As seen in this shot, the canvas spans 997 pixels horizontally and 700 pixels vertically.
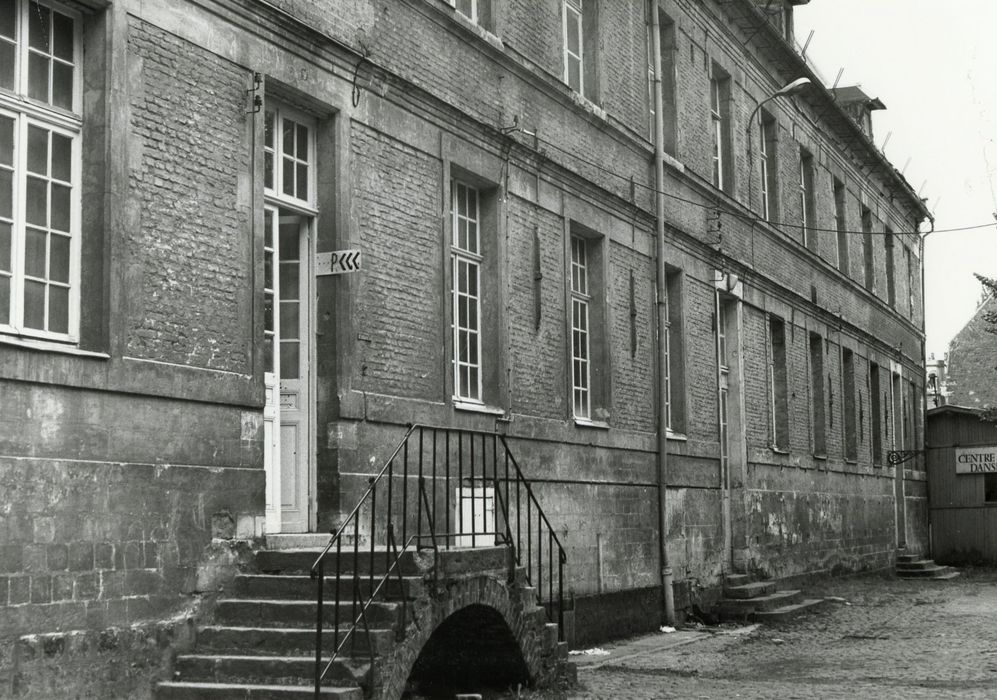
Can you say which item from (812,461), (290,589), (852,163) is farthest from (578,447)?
(852,163)

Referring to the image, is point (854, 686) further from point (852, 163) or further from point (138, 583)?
point (852, 163)

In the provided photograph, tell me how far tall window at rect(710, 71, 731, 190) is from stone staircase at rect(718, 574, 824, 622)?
5879mm

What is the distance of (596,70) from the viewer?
15625mm

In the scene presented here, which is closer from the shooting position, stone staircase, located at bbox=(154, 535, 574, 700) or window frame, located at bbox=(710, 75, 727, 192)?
stone staircase, located at bbox=(154, 535, 574, 700)

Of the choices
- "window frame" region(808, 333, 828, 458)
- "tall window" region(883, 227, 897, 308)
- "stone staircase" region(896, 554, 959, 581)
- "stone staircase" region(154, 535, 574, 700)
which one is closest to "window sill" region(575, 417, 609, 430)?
"stone staircase" region(154, 535, 574, 700)

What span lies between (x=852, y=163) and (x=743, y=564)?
1170 cm

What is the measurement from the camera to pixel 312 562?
913cm

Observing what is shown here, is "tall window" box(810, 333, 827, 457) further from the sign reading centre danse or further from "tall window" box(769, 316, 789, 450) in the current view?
the sign reading centre danse

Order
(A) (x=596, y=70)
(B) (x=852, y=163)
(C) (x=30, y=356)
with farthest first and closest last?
(B) (x=852, y=163) → (A) (x=596, y=70) → (C) (x=30, y=356)

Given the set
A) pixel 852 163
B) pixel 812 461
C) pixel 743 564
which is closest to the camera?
pixel 743 564

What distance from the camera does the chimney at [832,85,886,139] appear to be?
31.9 meters

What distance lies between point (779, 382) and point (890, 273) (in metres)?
10.7

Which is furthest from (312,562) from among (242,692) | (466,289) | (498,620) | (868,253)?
(868,253)

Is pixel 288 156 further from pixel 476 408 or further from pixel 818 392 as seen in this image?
pixel 818 392
